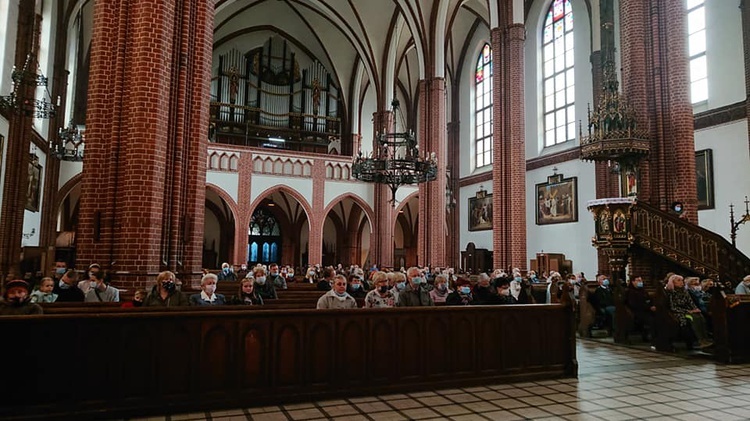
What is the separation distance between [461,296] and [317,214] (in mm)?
17827

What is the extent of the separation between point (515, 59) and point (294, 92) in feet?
51.3

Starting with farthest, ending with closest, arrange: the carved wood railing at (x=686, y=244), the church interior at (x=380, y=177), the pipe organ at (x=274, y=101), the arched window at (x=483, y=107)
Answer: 1. the pipe organ at (x=274, y=101)
2. the arched window at (x=483, y=107)
3. the carved wood railing at (x=686, y=244)
4. the church interior at (x=380, y=177)

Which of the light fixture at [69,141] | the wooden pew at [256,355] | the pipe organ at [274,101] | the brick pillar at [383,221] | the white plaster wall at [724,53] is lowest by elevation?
the wooden pew at [256,355]

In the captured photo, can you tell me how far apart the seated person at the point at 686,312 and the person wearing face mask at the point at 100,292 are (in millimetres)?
8048

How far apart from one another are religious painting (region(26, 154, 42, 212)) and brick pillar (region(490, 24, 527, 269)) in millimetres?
14863

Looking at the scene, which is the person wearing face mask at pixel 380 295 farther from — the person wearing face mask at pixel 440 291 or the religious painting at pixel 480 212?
the religious painting at pixel 480 212

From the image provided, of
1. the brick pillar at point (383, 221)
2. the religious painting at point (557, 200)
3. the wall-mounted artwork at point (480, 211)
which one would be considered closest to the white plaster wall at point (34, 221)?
the brick pillar at point (383, 221)

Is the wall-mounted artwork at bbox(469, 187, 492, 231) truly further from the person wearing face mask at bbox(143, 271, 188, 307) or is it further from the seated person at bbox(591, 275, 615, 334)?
the person wearing face mask at bbox(143, 271, 188, 307)

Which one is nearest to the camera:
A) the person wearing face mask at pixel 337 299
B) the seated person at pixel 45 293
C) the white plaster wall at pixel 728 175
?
the person wearing face mask at pixel 337 299

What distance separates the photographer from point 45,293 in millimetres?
6281

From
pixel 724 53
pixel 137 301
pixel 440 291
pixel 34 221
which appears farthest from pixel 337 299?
pixel 34 221

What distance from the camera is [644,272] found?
11734 millimetres

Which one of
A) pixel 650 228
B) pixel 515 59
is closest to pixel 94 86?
pixel 650 228

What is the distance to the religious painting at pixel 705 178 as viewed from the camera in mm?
15398
